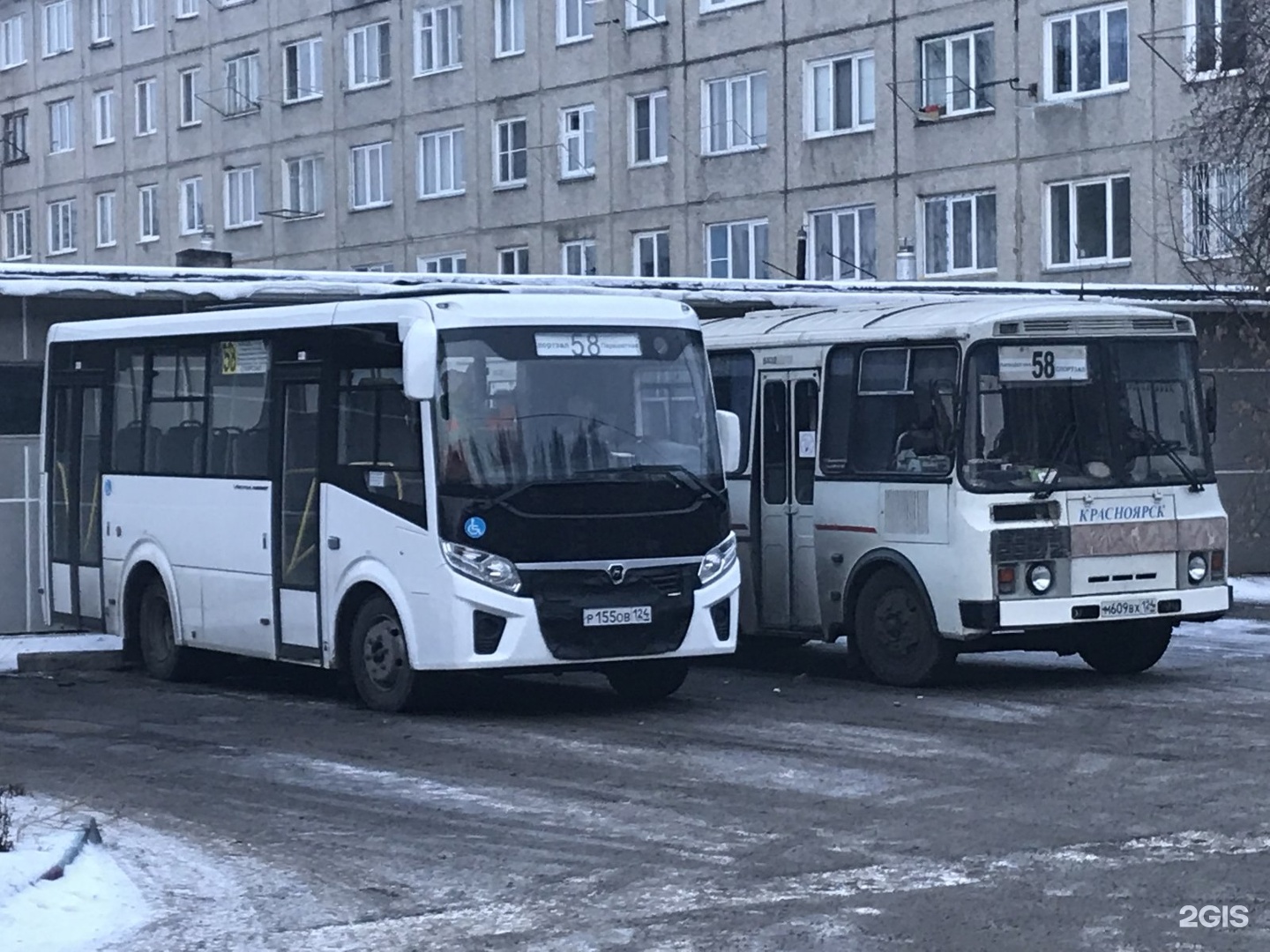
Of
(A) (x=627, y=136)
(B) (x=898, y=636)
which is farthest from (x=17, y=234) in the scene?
(B) (x=898, y=636)

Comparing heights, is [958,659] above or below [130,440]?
below

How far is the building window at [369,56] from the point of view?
2249 inches

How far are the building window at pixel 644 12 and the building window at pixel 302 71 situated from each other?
1096 centimetres

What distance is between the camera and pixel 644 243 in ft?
168

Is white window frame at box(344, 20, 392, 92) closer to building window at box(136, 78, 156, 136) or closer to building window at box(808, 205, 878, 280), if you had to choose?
building window at box(136, 78, 156, 136)

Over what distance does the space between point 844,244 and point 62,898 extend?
3874 cm

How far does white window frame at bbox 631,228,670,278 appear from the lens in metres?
50.7

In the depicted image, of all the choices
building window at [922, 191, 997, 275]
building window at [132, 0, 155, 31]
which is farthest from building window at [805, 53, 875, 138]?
building window at [132, 0, 155, 31]

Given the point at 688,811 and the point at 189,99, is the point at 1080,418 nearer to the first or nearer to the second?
the point at 688,811

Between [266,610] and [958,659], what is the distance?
613 centimetres

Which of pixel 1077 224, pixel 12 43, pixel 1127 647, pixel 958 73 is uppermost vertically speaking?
pixel 12 43

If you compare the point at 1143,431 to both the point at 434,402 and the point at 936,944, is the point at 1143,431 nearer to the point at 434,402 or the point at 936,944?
the point at 434,402

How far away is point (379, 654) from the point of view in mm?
16250

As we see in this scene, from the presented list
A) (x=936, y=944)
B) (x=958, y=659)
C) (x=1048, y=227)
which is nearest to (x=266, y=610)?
(x=958, y=659)
